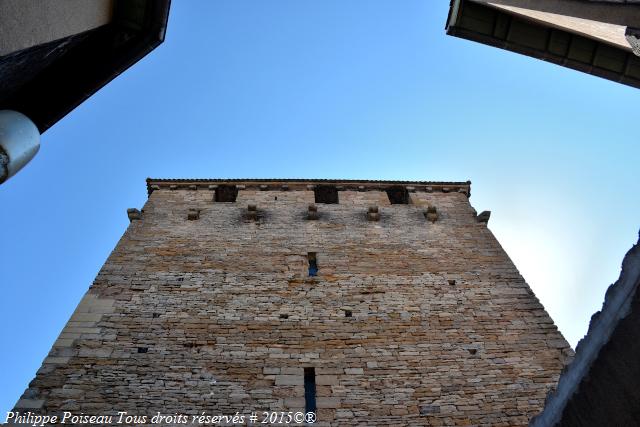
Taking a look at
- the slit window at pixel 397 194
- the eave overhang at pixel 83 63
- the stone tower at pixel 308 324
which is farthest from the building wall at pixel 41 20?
the slit window at pixel 397 194

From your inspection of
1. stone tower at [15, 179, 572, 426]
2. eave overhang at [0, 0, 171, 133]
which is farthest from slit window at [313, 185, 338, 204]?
eave overhang at [0, 0, 171, 133]

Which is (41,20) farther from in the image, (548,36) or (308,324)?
(308,324)

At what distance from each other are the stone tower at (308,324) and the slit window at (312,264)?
1.1 inches

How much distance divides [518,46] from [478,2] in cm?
73

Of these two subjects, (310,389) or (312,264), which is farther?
(312,264)

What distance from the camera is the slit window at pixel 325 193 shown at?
13.1 m

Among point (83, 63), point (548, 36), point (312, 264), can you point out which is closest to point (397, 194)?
point (312, 264)

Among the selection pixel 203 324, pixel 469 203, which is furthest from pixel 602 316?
pixel 469 203

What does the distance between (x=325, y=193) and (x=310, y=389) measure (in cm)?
685

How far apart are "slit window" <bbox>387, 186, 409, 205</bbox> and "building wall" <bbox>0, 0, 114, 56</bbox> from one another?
31.9 ft

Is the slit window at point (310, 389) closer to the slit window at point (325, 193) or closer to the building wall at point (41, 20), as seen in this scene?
the building wall at point (41, 20)

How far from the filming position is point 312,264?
985cm

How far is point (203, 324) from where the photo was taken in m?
8.02

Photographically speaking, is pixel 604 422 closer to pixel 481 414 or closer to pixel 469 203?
pixel 481 414
